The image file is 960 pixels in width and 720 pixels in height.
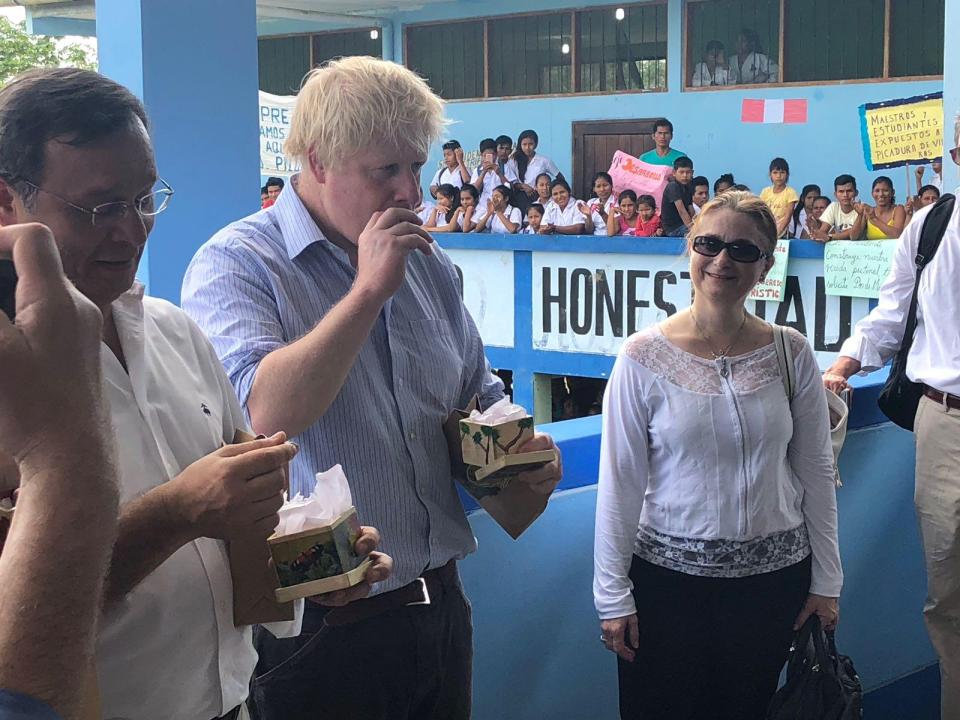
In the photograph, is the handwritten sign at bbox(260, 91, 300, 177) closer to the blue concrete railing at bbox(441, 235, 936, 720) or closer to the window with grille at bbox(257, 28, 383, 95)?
the blue concrete railing at bbox(441, 235, 936, 720)

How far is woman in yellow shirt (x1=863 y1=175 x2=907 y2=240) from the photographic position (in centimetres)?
1013

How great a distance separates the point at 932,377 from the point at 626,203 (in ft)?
26.4

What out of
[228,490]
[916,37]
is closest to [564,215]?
[916,37]

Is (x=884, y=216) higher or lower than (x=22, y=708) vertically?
higher

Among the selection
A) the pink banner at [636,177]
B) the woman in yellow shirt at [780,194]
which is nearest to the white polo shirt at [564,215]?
the pink banner at [636,177]

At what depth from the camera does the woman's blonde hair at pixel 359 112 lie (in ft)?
6.93

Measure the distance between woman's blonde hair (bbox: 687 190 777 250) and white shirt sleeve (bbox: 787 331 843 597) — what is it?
0.94 feet

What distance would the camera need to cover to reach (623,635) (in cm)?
295

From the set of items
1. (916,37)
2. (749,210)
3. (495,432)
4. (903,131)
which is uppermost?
(916,37)

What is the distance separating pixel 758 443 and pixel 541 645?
0.89 metres

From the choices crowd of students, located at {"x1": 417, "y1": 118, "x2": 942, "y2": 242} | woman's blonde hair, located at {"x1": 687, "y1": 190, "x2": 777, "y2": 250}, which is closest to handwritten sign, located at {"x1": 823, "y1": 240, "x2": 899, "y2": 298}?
crowd of students, located at {"x1": 417, "y1": 118, "x2": 942, "y2": 242}

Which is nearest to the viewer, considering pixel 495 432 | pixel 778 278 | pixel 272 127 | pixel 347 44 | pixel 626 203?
pixel 495 432

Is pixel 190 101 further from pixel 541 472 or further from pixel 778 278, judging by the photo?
pixel 778 278

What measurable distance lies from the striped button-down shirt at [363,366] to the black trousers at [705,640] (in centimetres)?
84
